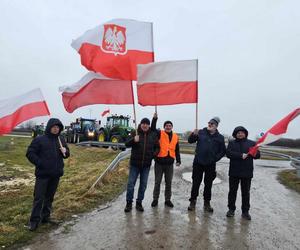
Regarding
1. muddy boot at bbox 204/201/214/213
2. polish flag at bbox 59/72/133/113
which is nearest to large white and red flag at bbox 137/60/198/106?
polish flag at bbox 59/72/133/113

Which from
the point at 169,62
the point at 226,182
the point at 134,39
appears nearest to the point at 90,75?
the point at 134,39

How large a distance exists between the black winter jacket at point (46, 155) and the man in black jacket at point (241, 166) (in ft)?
11.5

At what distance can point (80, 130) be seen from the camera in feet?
95.7

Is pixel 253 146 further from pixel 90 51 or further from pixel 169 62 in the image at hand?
pixel 90 51

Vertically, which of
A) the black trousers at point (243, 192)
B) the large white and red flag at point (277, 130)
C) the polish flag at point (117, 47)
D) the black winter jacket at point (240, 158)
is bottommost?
the black trousers at point (243, 192)

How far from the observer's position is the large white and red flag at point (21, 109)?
7.04m

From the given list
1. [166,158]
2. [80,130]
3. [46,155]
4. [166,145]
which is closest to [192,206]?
[166,158]

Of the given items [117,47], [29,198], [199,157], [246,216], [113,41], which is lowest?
[29,198]

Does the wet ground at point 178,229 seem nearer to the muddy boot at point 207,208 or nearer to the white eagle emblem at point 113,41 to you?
the muddy boot at point 207,208

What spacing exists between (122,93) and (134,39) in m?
1.26

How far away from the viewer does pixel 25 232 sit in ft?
→ 17.6

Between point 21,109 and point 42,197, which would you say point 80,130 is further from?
point 42,197

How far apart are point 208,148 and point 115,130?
17.9 metres

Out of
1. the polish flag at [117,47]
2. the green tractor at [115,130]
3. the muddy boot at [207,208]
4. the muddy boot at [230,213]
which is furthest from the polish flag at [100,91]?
the green tractor at [115,130]
